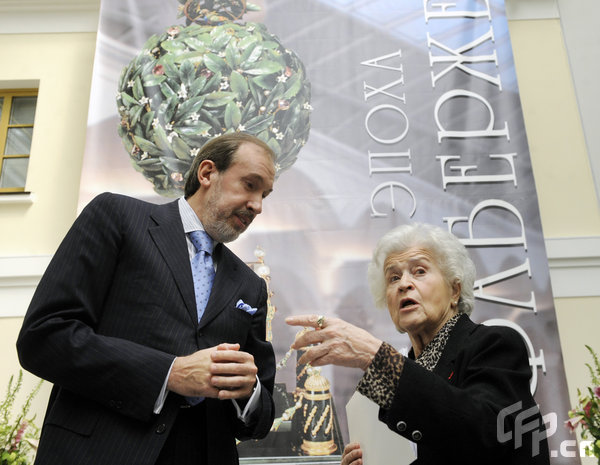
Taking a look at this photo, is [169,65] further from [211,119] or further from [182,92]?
[211,119]

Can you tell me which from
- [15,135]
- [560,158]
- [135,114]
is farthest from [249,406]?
[15,135]

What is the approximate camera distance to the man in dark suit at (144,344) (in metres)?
1.40

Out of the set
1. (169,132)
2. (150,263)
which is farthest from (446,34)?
(150,263)

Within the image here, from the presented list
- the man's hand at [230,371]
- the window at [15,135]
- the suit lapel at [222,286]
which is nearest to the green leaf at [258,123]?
the window at [15,135]

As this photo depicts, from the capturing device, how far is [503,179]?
4309 mm

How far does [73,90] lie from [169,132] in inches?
59.0

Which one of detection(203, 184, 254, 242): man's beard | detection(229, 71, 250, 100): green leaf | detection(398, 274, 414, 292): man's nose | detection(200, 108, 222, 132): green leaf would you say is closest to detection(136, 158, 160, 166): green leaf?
detection(200, 108, 222, 132): green leaf

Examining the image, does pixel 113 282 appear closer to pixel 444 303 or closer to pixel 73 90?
pixel 444 303

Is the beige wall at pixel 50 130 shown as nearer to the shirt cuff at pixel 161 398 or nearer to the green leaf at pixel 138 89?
the green leaf at pixel 138 89

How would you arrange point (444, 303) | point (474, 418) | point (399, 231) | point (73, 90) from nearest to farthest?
point (474, 418)
point (444, 303)
point (399, 231)
point (73, 90)

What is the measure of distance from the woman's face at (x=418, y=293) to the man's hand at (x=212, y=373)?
77cm

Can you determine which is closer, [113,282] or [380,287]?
[113,282]

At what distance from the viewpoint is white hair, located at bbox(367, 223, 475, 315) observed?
6.88ft

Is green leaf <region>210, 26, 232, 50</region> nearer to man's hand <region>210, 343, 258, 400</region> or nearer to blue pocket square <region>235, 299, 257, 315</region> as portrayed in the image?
blue pocket square <region>235, 299, 257, 315</region>
